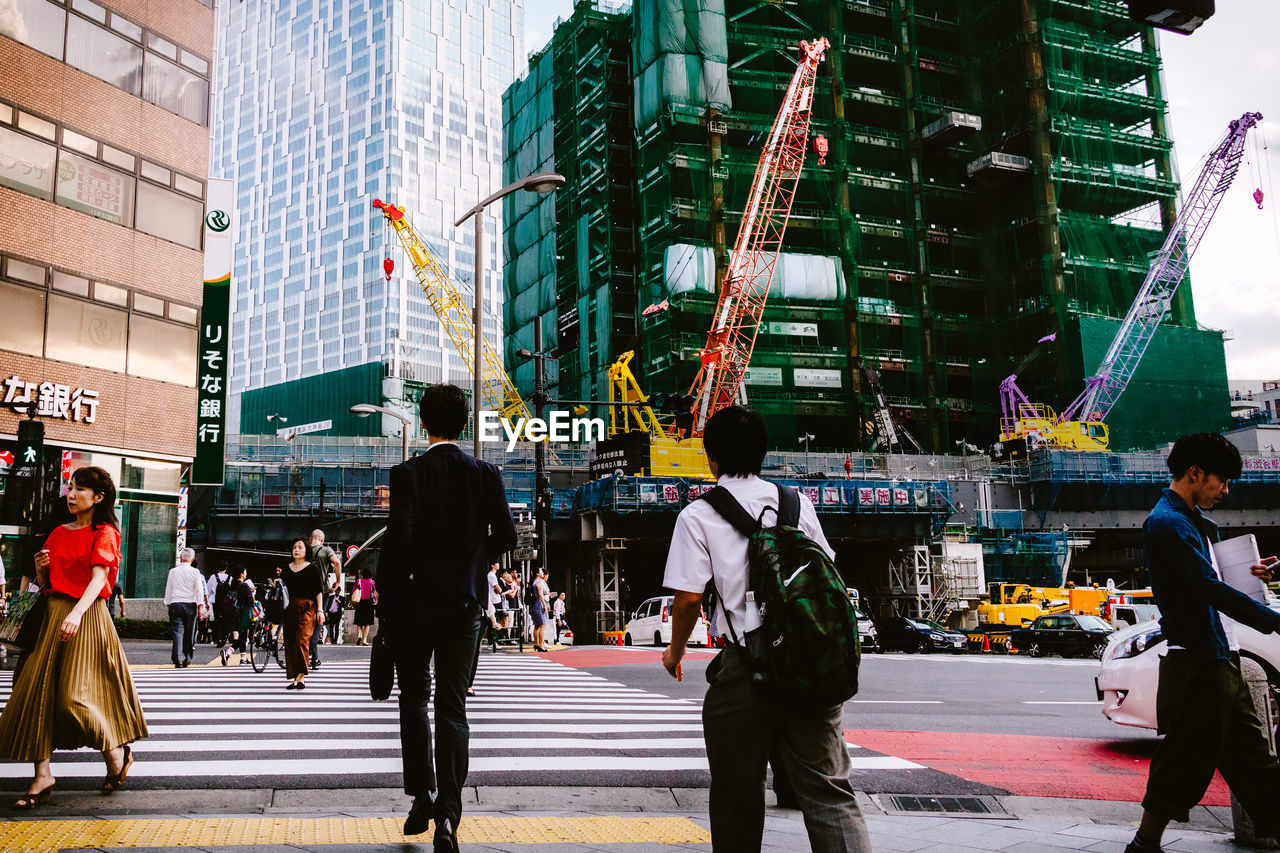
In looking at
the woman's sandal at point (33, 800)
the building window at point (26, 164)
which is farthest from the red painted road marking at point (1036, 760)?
the building window at point (26, 164)

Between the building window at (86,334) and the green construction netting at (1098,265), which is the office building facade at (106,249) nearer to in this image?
the building window at (86,334)

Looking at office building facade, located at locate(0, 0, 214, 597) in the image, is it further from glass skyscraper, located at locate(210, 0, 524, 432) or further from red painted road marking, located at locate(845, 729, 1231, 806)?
glass skyscraper, located at locate(210, 0, 524, 432)

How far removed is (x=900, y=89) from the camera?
237 feet

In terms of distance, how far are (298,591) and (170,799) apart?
20.6 ft

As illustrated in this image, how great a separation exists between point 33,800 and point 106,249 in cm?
2365

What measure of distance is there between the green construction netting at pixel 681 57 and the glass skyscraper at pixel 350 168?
68.1 m

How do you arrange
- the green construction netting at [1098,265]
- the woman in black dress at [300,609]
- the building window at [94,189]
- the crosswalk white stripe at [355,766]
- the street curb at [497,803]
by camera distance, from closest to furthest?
the street curb at [497,803], the crosswalk white stripe at [355,766], the woman in black dress at [300,609], the building window at [94,189], the green construction netting at [1098,265]

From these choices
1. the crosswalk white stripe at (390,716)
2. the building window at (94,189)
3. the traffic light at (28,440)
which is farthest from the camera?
the building window at (94,189)

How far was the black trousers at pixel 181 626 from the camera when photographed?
1569cm

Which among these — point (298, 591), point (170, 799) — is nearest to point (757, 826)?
point (170, 799)

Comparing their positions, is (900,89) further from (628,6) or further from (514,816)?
(514,816)

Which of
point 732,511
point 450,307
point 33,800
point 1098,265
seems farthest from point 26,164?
point 1098,265

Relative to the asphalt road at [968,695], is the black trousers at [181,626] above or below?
above

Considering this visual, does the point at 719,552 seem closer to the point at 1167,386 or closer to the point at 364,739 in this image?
the point at 364,739
